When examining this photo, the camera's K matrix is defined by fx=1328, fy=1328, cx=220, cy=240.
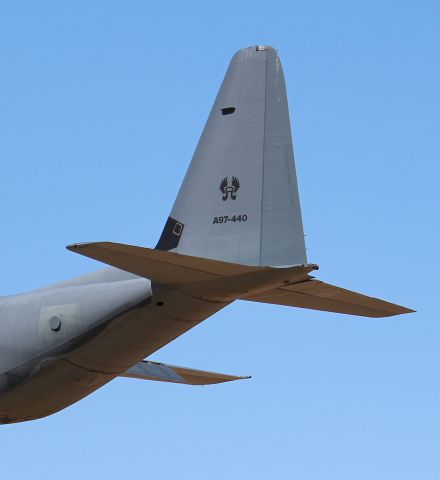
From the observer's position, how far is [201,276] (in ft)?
75.5

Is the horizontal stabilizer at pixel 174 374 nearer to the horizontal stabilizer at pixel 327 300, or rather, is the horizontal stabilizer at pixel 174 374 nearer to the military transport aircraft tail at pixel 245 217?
the military transport aircraft tail at pixel 245 217

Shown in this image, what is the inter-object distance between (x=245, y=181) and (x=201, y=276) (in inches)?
79.9

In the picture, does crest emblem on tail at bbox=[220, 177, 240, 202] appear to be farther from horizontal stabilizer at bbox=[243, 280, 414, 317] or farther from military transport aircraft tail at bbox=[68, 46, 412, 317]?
horizontal stabilizer at bbox=[243, 280, 414, 317]

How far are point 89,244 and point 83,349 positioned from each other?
534cm

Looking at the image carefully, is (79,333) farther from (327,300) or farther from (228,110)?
(228,110)

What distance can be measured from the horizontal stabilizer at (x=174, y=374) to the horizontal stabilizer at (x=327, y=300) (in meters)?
7.82

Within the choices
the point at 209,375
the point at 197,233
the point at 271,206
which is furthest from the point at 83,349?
the point at 209,375

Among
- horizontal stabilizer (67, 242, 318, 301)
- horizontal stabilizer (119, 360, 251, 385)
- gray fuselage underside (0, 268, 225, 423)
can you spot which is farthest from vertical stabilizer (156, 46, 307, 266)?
horizontal stabilizer (119, 360, 251, 385)

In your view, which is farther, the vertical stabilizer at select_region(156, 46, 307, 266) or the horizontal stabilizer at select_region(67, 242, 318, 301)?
the vertical stabilizer at select_region(156, 46, 307, 266)

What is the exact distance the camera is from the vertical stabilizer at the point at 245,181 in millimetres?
23062

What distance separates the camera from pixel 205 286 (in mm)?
23375

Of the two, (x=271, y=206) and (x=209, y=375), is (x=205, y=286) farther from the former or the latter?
(x=209, y=375)

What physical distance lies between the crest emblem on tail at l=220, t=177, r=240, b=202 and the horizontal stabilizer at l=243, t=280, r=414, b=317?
186 centimetres

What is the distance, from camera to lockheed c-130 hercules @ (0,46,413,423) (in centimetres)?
2286
